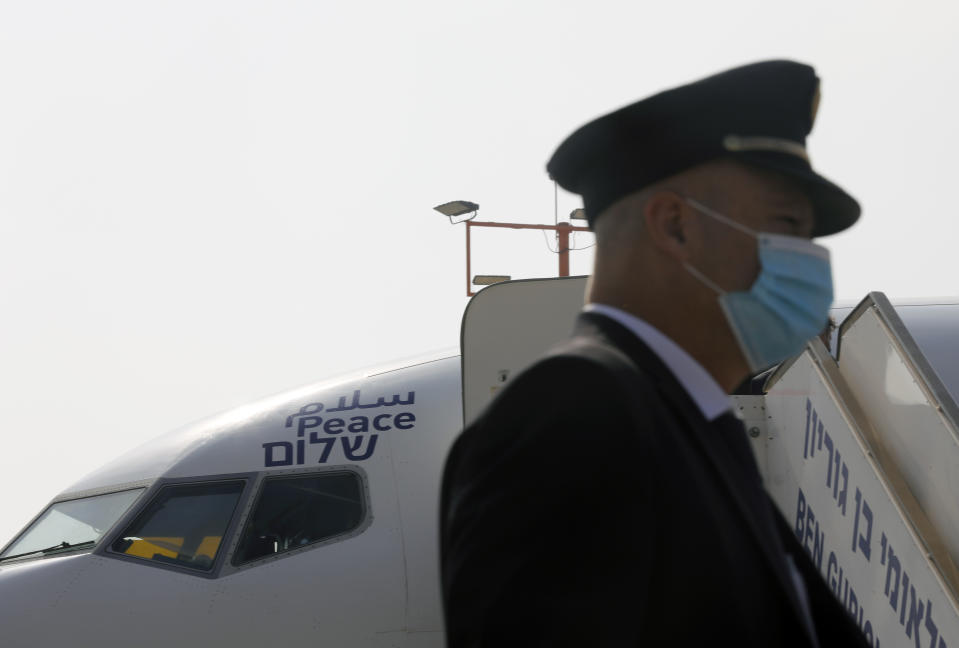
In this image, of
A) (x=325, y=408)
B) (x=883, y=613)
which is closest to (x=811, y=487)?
(x=883, y=613)

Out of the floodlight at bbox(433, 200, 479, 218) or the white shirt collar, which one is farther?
the floodlight at bbox(433, 200, 479, 218)

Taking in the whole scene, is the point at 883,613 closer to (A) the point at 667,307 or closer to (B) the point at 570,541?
(A) the point at 667,307

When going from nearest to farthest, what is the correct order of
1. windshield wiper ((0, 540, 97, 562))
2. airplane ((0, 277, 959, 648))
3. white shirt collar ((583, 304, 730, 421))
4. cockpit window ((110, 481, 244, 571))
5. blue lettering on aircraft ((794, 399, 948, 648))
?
white shirt collar ((583, 304, 730, 421)) → blue lettering on aircraft ((794, 399, 948, 648)) → airplane ((0, 277, 959, 648)) → cockpit window ((110, 481, 244, 571)) → windshield wiper ((0, 540, 97, 562))

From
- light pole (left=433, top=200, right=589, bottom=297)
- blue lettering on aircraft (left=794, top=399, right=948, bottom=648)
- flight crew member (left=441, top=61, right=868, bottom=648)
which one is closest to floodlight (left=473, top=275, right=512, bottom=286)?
light pole (left=433, top=200, right=589, bottom=297)

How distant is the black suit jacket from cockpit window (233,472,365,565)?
4675mm

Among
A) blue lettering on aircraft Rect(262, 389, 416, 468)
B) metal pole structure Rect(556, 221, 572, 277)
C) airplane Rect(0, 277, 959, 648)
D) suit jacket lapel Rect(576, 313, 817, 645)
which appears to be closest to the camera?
suit jacket lapel Rect(576, 313, 817, 645)

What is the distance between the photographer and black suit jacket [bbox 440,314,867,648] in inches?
53.1

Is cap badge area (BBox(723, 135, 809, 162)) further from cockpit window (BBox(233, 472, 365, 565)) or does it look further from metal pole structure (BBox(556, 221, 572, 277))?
metal pole structure (BBox(556, 221, 572, 277))

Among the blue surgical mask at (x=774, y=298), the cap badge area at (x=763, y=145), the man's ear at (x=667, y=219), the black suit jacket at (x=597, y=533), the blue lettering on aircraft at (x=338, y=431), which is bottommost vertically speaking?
the blue lettering on aircraft at (x=338, y=431)

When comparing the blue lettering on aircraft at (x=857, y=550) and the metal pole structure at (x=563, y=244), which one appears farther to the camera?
the metal pole structure at (x=563, y=244)

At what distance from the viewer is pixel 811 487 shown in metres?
4.84

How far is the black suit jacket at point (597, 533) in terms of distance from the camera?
4.42ft

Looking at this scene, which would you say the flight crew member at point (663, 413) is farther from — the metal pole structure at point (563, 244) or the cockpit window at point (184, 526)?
the metal pole structure at point (563, 244)

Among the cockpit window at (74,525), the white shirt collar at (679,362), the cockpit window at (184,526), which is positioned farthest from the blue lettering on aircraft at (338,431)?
the white shirt collar at (679,362)
